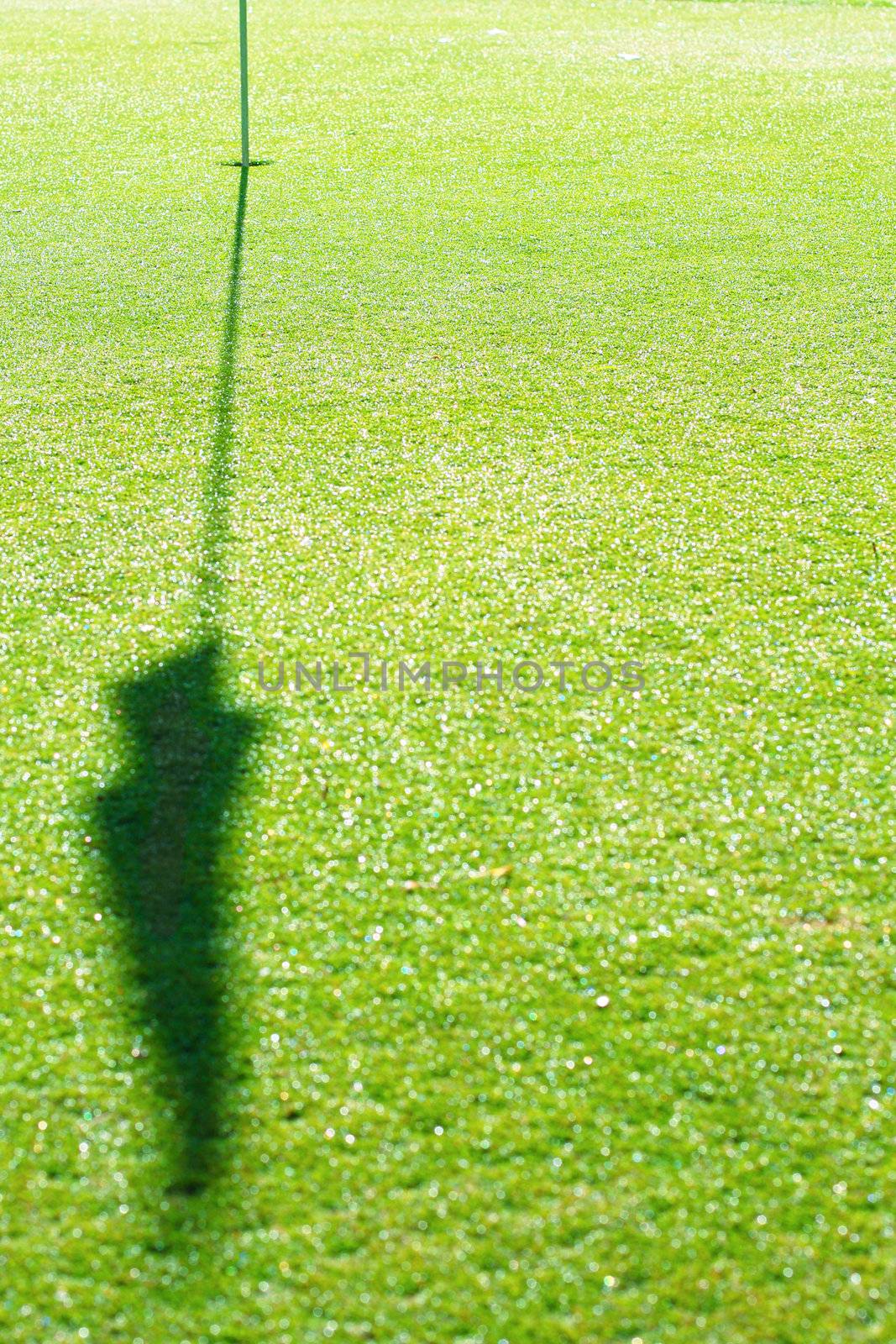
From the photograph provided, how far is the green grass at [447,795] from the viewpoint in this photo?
76.9 inches

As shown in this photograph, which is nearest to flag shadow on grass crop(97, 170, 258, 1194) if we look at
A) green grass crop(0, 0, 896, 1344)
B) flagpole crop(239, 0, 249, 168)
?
green grass crop(0, 0, 896, 1344)

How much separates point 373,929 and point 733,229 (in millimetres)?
5193

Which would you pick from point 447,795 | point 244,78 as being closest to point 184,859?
point 447,795

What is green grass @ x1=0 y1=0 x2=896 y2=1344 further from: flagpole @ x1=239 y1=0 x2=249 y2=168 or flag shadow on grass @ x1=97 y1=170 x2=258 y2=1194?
flagpole @ x1=239 y1=0 x2=249 y2=168

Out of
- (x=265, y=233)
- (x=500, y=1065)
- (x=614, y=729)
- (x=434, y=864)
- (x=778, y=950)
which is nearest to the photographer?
(x=500, y=1065)

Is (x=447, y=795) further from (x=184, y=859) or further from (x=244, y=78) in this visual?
(x=244, y=78)

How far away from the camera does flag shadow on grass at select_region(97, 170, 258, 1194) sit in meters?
2.18

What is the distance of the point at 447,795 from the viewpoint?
2.84 meters

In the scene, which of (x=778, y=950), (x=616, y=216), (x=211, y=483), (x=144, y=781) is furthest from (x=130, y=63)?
(x=778, y=950)

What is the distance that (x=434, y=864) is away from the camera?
2.65 metres

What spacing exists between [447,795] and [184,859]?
566mm

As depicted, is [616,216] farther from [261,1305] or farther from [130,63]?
[261,1305]

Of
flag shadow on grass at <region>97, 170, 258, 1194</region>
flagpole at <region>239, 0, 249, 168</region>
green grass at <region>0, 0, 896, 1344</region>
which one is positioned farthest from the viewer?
flagpole at <region>239, 0, 249, 168</region>

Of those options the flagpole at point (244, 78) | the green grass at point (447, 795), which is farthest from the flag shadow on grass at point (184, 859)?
the flagpole at point (244, 78)
